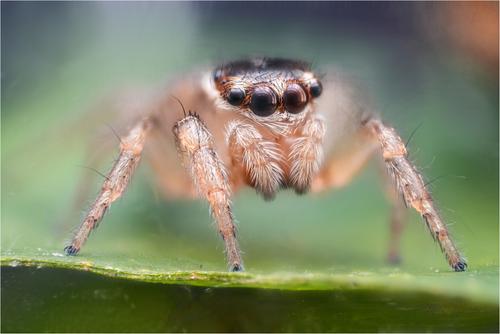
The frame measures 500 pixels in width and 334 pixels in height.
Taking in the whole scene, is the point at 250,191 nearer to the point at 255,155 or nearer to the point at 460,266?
the point at 255,155

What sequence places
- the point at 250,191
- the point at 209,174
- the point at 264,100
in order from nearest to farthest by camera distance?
the point at 209,174 < the point at 264,100 < the point at 250,191

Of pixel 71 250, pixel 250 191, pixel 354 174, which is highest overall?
pixel 354 174

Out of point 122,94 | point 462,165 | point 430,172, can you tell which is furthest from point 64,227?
point 462,165

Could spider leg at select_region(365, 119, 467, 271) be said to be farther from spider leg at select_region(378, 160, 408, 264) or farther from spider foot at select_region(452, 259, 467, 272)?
spider leg at select_region(378, 160, 408, 264)

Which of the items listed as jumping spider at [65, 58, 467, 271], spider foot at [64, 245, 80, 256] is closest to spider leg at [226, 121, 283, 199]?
jumping spider at [65, 58, 467, 271]

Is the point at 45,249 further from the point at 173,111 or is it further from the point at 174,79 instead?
the point at 174,79

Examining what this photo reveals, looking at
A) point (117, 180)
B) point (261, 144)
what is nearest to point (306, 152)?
point (261, 144)
